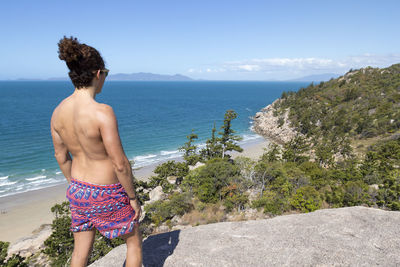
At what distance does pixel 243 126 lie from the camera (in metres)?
61.8

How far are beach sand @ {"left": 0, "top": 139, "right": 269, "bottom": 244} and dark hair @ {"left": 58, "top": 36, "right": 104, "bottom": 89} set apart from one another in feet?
70.5

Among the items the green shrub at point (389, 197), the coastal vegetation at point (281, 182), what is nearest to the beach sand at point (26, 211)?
the coastal vegetation at point (281, 182)

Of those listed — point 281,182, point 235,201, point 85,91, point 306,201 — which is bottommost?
point 235,201

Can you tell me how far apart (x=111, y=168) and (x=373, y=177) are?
21739 millimetres

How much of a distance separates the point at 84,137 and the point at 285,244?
4.57 metres

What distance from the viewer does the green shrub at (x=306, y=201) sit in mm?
11566

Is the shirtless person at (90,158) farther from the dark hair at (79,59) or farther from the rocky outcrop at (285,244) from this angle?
the rocky outcrop at (285,244)

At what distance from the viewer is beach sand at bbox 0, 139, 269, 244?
1835 cm

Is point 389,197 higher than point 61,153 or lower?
lower

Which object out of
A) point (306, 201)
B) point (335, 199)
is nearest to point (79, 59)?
point (306, 201)

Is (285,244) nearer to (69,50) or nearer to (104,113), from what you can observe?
(104,113)

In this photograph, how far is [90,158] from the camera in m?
2.26

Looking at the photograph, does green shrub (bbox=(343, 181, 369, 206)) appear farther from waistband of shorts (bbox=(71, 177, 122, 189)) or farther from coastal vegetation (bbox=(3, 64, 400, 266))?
waistband of shorts (bbox=(71, 177, 122, 189))

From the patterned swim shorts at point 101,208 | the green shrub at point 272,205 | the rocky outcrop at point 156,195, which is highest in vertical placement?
the patterned swim shorts at point 101,208
